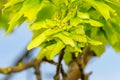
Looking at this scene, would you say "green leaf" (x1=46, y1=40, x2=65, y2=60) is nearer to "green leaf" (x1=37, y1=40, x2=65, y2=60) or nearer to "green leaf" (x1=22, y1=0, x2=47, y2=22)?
"green leaf" (x1=37, y1=40, x2=65, y2=60)

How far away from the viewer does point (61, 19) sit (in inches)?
41.4

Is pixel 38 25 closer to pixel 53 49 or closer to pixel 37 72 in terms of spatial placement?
pixel 53 49

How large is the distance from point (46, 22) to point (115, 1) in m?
0.23

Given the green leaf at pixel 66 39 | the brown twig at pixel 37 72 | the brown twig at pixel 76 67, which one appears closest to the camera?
the green leaf at pixel 66 39

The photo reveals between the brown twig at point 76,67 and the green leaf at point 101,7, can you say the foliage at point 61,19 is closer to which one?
the green leaf at point 101,7

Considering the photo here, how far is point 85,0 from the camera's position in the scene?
105cm

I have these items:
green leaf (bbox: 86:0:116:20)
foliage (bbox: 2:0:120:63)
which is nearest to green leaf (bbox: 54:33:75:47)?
foliage (bbox: 2:0:120:63)

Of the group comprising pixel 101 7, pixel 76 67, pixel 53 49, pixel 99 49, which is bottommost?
pixel 76 67

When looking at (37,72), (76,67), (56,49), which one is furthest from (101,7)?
(76,67)

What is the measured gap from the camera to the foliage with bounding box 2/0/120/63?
3.37 feet

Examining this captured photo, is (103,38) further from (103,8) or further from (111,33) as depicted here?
(103,8)

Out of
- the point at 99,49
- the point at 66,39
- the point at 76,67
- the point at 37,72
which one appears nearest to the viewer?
the point at 66,39

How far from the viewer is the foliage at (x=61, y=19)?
3.37 ft

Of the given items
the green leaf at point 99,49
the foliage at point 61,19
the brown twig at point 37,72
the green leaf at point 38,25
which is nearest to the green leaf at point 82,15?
the foliage at point 61,19
